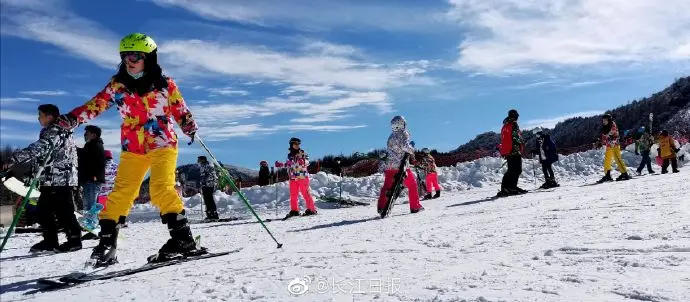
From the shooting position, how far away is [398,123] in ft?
33.2

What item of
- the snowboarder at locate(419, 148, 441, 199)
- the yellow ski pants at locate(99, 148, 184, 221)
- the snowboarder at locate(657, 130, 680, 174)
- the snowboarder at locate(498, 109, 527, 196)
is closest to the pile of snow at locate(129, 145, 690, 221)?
the snowboarder at locate(419, 148, 441, 199)

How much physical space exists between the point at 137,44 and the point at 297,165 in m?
7.66

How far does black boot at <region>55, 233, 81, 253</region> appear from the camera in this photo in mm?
6172

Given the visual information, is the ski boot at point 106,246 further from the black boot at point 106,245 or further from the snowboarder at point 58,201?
the snowboarder at point 58,201

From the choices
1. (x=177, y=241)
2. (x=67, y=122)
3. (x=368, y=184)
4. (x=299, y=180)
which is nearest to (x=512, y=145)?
(x=299, y=180)

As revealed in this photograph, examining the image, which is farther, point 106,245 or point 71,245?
point 71,245

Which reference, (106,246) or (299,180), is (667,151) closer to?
(299,180)

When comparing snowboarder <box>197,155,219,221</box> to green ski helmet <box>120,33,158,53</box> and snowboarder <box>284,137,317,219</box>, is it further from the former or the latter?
green ski helmet <box>120,33,158,53</box>

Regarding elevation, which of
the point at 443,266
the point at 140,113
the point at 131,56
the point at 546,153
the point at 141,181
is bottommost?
the point at 443,266

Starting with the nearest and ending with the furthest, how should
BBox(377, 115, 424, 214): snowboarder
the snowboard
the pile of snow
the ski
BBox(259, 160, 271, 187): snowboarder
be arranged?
the ski < the snowboard < BBox(377, 115, 424, 214): snowboarder < the pile of snow < BBox(259, 160, 271, 187): snowboarder

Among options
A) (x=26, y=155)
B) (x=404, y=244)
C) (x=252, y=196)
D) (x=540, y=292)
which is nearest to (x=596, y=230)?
(x=404, y=244)

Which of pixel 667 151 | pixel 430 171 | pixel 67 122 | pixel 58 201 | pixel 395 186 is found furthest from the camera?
pixel 667 151

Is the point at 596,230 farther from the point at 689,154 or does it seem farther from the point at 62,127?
the point at 689,154

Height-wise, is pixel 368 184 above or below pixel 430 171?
below
